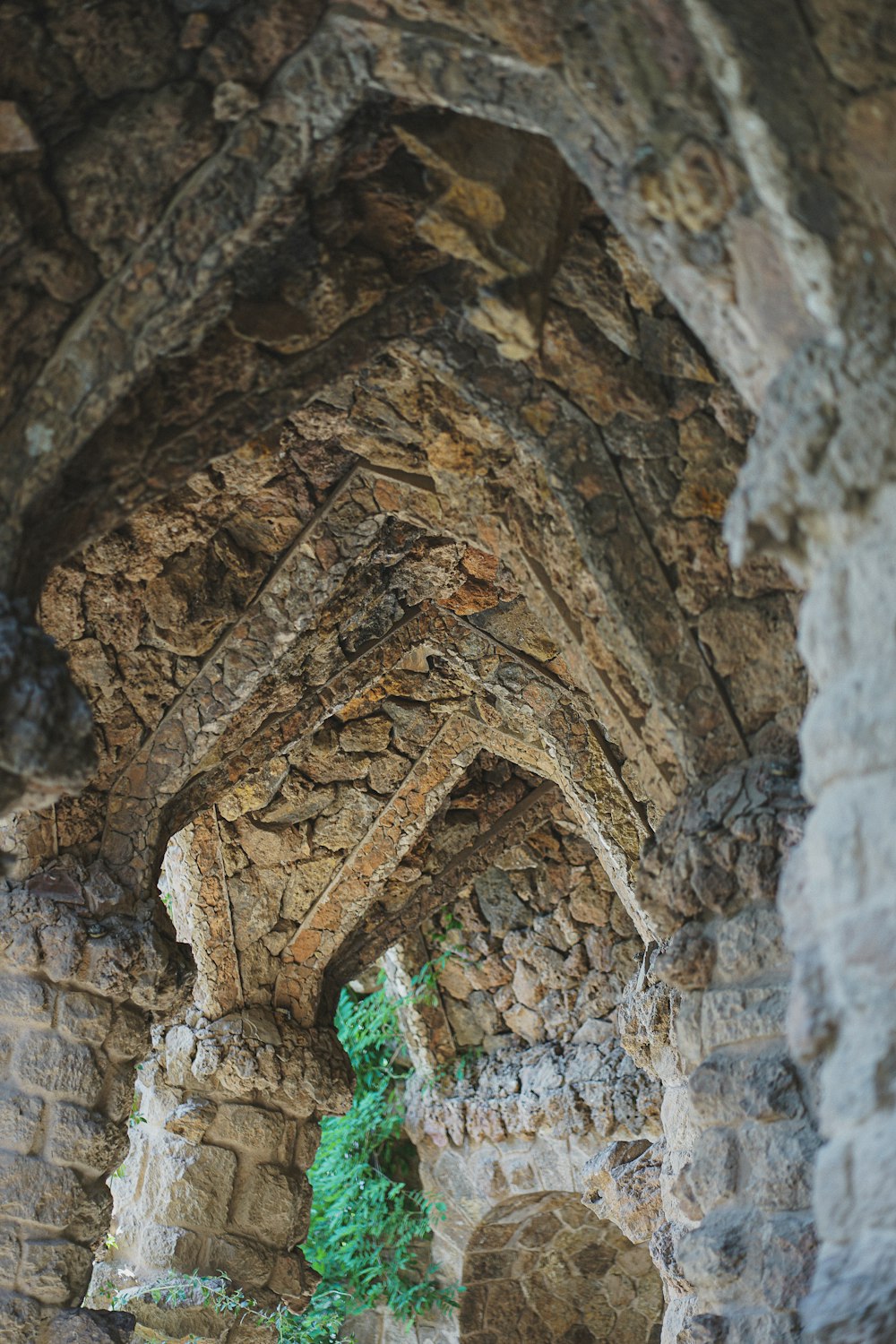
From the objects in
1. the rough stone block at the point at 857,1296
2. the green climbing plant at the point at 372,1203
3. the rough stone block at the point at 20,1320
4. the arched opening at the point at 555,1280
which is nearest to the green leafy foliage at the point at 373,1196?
the green climbing plant at the point at 372,1203

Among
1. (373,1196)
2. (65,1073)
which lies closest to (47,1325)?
(65,1073)

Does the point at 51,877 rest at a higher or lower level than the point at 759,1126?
higher

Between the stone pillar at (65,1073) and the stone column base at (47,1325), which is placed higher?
the stone pillar at (65,1073)

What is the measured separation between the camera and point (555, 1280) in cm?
638

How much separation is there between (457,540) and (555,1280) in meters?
4.25

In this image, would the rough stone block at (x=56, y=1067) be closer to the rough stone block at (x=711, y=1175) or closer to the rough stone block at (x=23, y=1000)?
the rough stone block at (x=23, y=1000)

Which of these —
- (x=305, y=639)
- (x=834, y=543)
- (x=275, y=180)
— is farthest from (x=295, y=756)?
(x=834, y=543)

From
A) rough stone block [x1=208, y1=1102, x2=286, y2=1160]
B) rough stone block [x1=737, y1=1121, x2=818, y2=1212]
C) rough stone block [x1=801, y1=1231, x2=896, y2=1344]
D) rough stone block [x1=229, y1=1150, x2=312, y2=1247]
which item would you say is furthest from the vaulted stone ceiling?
rough stone block [x1=229, y1=1150, x2=312, y2=1247]

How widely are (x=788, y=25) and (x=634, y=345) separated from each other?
36.8 inches

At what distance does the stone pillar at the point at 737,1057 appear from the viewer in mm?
2381

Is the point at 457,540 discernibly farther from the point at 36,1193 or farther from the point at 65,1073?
the point at 36,1193

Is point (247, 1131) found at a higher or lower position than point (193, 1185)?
higher

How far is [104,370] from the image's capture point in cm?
219

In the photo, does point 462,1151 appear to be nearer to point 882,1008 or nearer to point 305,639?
point 305,639
